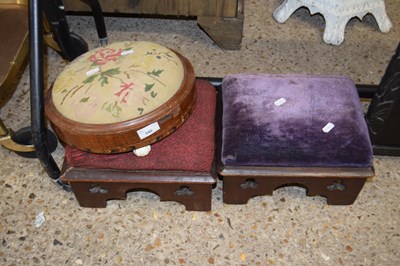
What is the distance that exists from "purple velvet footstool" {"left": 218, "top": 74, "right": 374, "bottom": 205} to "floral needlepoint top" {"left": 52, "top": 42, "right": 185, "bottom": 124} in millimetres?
232

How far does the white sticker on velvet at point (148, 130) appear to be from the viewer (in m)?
1.13

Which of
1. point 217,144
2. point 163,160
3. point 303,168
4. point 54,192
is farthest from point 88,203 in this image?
point 303,168

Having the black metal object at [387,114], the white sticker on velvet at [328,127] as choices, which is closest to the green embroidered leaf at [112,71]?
the white sticker on velvet at [328,127]

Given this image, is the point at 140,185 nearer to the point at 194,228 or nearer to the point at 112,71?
the point at 194,228

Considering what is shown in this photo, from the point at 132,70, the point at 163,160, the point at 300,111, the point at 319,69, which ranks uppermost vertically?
the point at 132,70

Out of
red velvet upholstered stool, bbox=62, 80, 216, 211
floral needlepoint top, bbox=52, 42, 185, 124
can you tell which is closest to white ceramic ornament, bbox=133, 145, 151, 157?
red velvet upholstered stool, bbox=62, 80, 216, 211

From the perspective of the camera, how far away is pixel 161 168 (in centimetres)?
123

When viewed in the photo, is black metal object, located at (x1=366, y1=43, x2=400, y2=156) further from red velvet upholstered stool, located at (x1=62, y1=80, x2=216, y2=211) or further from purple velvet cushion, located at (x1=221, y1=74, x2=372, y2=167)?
red velvet upholstered stool, located at (x1=62, y1=80, x2=216, y2=211)

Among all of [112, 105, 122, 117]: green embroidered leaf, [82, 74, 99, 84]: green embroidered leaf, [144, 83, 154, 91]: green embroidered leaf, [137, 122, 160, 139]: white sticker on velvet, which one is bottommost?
[137, 122, 160, 139]: white sticker on velvet

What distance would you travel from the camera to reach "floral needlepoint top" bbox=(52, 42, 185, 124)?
1.12 m

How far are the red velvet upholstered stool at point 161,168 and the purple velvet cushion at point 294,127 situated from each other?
71 mm

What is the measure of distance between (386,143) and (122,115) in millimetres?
934

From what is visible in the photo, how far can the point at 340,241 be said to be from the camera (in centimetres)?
132

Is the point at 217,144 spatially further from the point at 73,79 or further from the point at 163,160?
the point at 73,79
